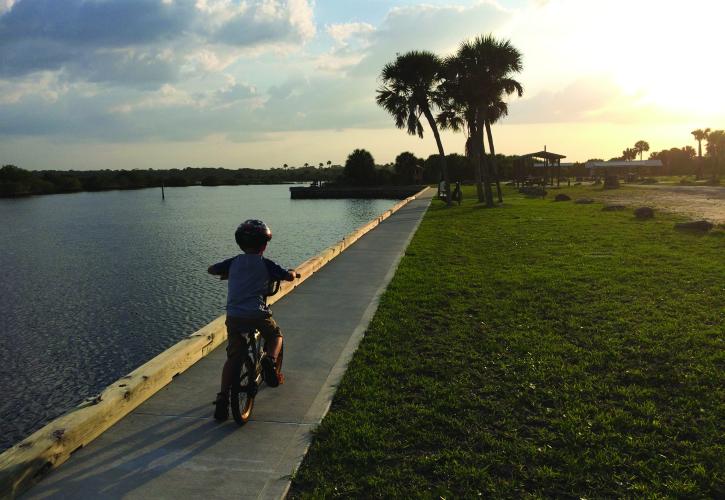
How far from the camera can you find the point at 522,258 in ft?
43.6

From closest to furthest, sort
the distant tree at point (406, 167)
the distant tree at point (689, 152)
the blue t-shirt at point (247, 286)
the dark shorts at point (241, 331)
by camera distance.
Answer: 1. the dark shorts at point (241, 331)
2. the blue t-shirt at point (247, 286)
3. the distant tree at point (406, 167)
4. the distant tree at point (689, 152)

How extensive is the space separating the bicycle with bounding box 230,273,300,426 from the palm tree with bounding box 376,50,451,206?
30.5 m

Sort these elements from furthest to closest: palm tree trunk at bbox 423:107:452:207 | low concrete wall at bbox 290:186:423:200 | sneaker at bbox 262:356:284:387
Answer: low concrete wall at bbox 290:186:423:200
palm tree trunk at bbox 423:107:452:207
sneaker at bbox 262:356:284:387

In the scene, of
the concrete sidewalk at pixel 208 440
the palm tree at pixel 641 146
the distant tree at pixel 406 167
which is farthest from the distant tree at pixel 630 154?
the concrete sidewalk at pixel 208 440

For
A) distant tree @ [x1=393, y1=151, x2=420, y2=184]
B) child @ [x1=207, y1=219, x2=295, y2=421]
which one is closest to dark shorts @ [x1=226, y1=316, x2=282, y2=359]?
child @ [x1=207, y1=219, x2=295, y2=421]

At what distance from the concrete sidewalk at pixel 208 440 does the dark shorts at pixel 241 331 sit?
0.67 m

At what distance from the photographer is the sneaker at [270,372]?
5.07 meters

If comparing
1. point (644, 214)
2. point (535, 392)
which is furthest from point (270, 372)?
point (644, 214)

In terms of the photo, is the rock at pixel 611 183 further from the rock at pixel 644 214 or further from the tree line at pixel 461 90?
the rock at pixel 644 214

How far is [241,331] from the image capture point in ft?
15.7

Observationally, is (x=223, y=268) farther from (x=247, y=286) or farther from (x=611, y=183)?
(x=611, y=183)

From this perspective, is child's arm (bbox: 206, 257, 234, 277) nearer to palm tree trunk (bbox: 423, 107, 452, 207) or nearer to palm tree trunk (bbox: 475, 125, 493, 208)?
palm tree trunk (bbox: 475, 125, 493, 208)

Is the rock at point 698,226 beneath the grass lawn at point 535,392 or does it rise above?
above

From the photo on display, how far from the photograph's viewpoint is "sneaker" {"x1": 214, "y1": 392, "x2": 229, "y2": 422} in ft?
15.3
